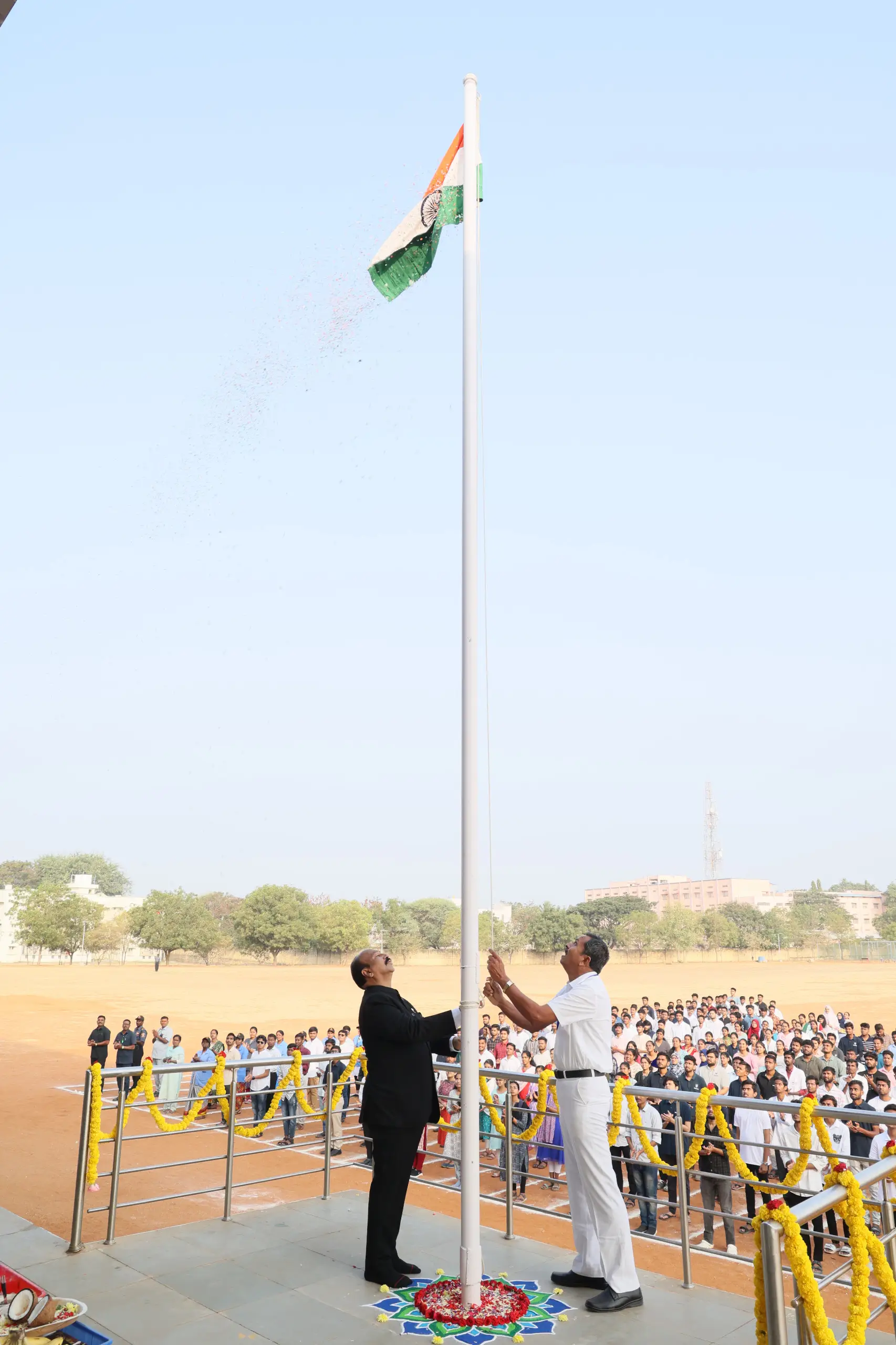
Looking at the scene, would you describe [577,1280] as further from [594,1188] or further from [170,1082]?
[170,1082]

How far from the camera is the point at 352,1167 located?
37.8 ft

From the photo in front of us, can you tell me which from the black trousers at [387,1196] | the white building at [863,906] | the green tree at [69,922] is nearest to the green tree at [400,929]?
the green tree at [69,922]

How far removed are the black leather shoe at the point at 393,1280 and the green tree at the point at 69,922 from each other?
70.1 meters

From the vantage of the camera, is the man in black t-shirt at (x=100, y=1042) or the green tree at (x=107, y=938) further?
the green tree at (x=107, y=938)

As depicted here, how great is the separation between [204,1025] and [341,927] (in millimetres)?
35554

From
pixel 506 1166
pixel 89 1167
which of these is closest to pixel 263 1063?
pixel 89 1167

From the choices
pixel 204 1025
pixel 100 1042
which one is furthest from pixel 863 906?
pixel 100 1042

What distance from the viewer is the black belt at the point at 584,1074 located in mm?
4949

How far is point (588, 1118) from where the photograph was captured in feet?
16.0

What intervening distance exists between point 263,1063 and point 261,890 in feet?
236

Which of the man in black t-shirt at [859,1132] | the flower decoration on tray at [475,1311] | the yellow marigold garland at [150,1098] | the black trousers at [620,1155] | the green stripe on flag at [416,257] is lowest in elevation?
the black trousers at [620,1155]

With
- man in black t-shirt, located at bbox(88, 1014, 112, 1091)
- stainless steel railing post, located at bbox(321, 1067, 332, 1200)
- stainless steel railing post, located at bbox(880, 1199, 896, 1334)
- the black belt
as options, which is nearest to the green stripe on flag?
the black belt

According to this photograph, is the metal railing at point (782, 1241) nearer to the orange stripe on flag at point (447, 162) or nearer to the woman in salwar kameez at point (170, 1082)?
the orange stripe on flag at point (447, 162)

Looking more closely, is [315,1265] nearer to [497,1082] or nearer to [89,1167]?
[89,1167]
